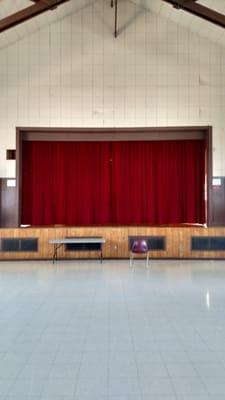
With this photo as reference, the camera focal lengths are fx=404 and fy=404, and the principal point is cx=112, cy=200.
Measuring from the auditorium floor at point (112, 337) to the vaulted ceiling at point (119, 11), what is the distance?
17.2 ft

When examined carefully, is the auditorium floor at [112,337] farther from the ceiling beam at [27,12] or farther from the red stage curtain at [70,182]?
the ceiling beam at [27,12]

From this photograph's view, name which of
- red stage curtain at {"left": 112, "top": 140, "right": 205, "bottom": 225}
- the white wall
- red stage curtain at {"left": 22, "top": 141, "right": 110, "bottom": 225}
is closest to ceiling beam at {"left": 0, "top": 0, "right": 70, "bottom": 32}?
the white wall

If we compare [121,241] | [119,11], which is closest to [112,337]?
[121,241]

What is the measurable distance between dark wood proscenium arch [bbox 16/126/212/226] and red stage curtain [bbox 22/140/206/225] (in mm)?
536

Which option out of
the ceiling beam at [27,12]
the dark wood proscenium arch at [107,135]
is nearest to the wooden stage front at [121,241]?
the dark wood proscenium arch at [107,135]

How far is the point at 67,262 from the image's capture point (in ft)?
30.3

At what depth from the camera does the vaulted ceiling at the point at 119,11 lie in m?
8.20

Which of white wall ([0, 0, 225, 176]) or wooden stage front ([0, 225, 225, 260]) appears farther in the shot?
white wall ([0, 0, 225, 176])

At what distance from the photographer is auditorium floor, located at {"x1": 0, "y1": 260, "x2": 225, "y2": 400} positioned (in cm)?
301

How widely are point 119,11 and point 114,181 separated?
168 inches

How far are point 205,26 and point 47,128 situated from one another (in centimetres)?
447

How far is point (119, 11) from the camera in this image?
32.9 feet

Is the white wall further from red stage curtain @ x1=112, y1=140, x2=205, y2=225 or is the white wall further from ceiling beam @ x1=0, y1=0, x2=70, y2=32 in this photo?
ceiling beam @ x1=0, y1=0, x2=70, y2=32

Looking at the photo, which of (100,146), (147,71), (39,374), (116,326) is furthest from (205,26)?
(39,374)
